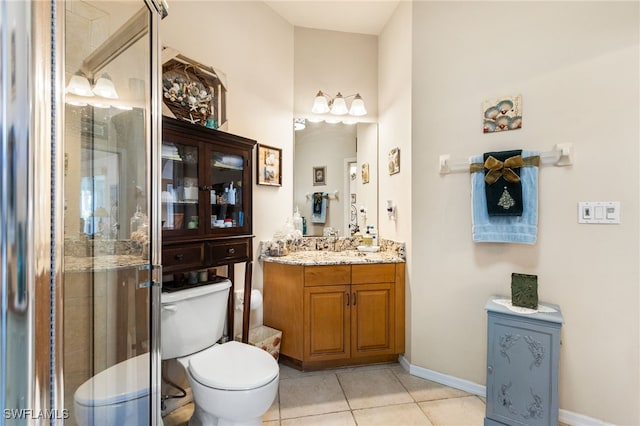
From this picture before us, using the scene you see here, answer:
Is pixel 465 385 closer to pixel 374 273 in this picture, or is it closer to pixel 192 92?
pixel 374 273

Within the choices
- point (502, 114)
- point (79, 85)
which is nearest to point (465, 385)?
point (502, 114)

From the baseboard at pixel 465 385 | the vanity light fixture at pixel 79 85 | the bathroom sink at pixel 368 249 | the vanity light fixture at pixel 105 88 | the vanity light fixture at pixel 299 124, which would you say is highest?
the vanity light fixture at pixel 299 124

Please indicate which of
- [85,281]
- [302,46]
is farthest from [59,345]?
[302,46]

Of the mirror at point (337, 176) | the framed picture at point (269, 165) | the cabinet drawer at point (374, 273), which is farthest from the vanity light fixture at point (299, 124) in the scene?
the cabinet drawer at point (374, 273)

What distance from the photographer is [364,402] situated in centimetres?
182

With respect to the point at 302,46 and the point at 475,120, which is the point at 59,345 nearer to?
the point at 475,120

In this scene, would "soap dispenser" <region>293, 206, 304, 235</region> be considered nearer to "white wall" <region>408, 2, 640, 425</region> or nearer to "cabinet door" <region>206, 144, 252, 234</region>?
"cabinet door" <region>206, 144, 252, 234</region>

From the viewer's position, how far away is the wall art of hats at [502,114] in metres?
1.76

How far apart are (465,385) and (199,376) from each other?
1700 millimetres

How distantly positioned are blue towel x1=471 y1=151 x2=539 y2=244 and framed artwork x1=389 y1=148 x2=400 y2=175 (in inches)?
24.0

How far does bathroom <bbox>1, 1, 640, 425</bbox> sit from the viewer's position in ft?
4.99

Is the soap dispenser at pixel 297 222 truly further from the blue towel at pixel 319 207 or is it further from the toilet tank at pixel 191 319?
the toilet tank at pixel 191 319

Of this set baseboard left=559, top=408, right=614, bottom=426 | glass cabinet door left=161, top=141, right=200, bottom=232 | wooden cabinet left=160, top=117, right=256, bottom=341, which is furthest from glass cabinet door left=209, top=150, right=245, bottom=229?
baseboard left=559, top=408, right=614, bottom=426

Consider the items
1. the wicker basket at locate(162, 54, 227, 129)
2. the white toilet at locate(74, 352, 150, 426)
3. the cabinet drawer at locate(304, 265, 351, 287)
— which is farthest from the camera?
the cabinet drawer at locate(304, 265, 351, 287)
